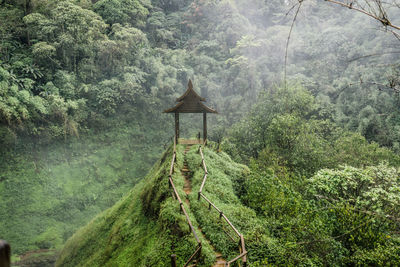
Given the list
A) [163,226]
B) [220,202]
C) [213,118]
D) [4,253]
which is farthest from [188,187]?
[213,118]

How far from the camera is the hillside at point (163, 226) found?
22.9 feet

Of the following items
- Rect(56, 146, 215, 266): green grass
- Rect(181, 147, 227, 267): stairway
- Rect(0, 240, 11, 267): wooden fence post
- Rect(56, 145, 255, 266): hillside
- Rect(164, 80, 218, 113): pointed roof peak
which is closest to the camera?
Rect(0, 240, 11, 267): wooden fence post

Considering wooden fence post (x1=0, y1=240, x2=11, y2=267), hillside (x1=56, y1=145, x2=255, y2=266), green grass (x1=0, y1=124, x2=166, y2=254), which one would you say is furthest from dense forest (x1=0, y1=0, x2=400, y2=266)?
wooden fence post (x1=0, y1=240, x2=11, y2=267)

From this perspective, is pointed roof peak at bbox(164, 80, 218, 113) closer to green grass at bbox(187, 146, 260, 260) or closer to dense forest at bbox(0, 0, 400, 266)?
green grass at bbox(187, 146, 260, 260)

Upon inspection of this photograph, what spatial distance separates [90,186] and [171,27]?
1025 inches

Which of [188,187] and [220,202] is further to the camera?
[188,187]

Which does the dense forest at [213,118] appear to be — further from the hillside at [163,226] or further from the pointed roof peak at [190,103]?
the pointed roof peak at [190,103]

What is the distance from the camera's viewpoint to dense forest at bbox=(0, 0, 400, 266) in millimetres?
9117

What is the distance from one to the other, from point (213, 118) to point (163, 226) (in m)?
24.8

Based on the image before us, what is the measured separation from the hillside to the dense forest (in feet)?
1.19

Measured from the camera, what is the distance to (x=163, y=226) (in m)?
7.88

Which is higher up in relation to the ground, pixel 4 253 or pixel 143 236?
pixel 4 253

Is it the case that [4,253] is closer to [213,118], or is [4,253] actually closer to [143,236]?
[143,236]

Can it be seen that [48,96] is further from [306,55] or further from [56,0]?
[306,55]
